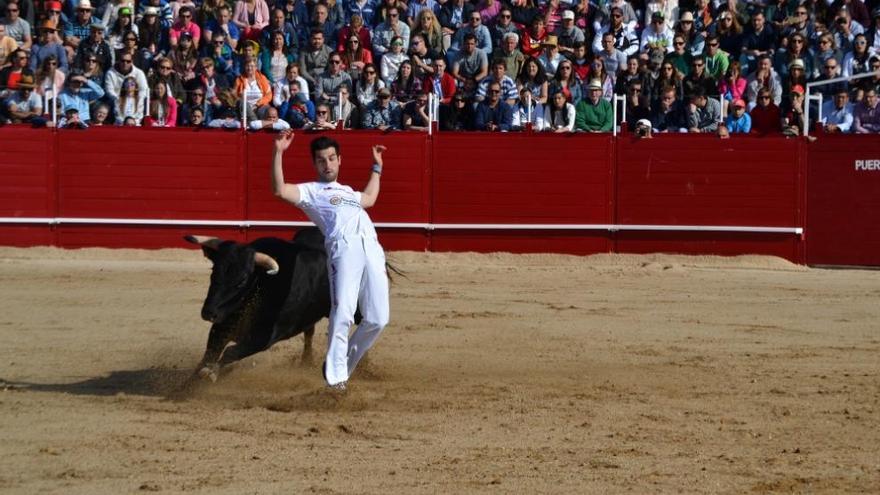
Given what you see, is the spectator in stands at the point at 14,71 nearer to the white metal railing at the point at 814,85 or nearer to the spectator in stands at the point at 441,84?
the spectator in stands at the point at 441,84

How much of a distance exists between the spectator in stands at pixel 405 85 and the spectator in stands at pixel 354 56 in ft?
1.45

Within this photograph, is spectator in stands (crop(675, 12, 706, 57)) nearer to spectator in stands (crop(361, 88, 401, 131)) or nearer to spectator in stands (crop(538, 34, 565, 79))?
spectator in stands (crop(538, 34, 565, 79))

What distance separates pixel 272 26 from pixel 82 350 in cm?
822

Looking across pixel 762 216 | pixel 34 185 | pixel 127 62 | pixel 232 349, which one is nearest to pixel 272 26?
pixel 127 62

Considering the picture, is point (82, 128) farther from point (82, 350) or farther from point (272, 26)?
point (82, 350)

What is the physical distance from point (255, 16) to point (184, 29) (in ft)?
3.27

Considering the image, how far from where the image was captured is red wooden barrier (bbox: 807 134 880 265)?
15531mm

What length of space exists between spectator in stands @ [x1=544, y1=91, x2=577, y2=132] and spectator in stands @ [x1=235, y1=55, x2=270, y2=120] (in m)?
3.24

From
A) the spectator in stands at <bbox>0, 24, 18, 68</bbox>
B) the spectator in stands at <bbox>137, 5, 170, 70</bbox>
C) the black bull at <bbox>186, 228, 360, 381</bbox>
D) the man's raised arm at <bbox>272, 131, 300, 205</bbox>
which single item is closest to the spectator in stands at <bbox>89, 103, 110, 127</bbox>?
the spectator in stands at <bbox>137, 5, 170, 70</bbox>

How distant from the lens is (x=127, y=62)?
15.5m

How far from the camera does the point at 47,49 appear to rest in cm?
1598

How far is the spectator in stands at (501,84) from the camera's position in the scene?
15664 mm

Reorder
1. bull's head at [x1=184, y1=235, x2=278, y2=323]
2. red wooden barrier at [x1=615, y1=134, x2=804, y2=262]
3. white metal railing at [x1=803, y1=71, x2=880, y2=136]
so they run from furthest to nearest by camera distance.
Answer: red wooden barrier at [x1=615, y1=134, x2=804, y2=262] < white metal railing at [x1=803, y1=71, x2=880, y2=136] < bull's head at [x1=184, y1=235, x2=278, y2=323]

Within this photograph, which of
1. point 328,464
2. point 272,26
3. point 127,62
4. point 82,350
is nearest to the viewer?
point 328,464
